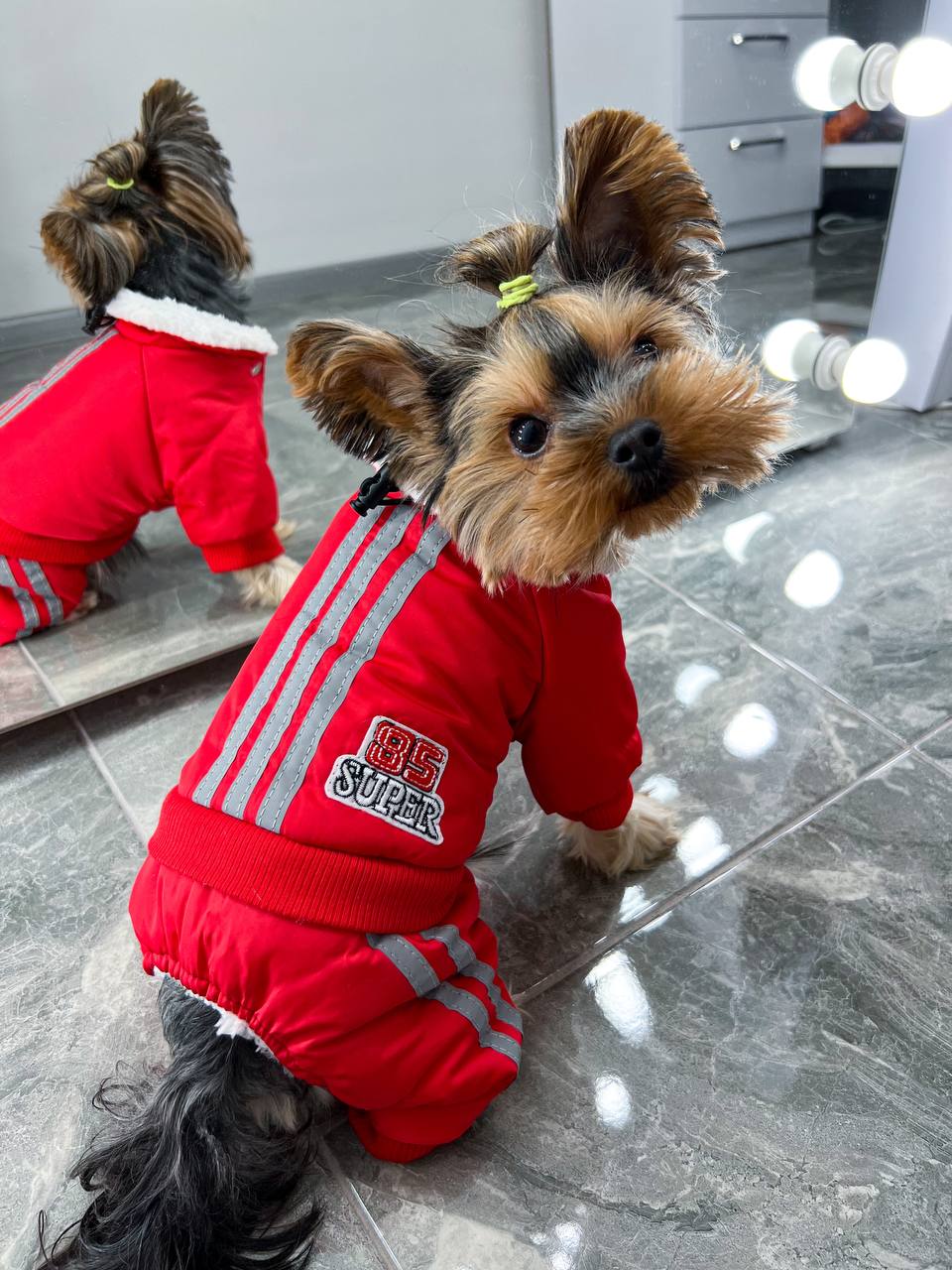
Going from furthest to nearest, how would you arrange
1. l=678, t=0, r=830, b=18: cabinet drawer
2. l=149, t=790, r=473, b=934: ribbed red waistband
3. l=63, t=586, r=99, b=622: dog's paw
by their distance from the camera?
l=63, t=586, r=99, b=622: dog's paw → l=678, t=0, r=830, b=18: cabinet drawer → l=149, t=790, r=473, b=934: ribbed red waistband

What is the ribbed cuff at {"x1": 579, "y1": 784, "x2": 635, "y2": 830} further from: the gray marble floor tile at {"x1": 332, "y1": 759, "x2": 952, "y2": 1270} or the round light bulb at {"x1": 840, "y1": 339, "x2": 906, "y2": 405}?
the round light bulb at {"x1": 840, "y1": 339, "x2": 906, "y2": 405}

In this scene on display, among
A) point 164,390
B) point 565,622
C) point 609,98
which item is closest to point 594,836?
point 565,622

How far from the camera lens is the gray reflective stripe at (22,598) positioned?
1.70 metres

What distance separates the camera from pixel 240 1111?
0.93m

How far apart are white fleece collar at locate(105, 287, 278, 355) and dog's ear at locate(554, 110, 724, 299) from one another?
2.80 ft

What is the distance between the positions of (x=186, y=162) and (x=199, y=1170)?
148cm

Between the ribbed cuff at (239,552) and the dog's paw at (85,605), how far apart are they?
0.26m

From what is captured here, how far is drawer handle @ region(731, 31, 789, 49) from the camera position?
178 cm

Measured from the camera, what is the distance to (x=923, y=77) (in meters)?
1.90

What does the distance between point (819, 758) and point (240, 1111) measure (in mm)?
956

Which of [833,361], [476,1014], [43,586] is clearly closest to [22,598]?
[43,586]

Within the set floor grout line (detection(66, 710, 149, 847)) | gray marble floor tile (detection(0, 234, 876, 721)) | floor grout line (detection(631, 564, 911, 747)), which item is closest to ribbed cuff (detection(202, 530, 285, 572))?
gray marble floor tile (detection(0, 234, 876, 721))

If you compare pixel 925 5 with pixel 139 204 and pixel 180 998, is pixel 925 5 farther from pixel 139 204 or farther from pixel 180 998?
pixel 180 998

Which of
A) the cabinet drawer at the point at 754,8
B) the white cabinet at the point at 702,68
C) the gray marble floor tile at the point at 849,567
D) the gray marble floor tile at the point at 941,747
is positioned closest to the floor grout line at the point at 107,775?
the gray marble floor tile at the point at 849,567
